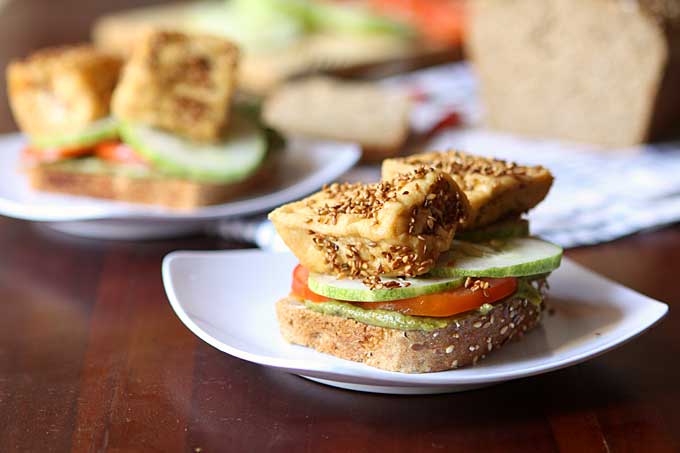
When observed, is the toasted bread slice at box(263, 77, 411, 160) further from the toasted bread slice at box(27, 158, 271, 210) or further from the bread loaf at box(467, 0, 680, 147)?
the toasted bread slice at box(27, 158, 271, 210)

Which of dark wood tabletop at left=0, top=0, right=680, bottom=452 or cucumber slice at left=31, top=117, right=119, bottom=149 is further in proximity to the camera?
cucumber slice at left=31, top=117, right=119, bottom=149

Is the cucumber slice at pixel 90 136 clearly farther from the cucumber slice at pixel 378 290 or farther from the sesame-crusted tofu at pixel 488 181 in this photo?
the cucumber slice at pixel 378 290

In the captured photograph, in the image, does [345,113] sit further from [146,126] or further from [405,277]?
[405,277]

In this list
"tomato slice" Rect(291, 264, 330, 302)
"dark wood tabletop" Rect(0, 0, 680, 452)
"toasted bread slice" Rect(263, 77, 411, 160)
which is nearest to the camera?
"dark wood tabletop" Rect(0, 0, 680, 452)

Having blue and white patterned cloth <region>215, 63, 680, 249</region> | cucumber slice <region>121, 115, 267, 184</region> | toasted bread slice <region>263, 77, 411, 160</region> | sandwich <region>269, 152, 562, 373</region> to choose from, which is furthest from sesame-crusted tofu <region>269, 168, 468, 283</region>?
toasted bread slice <region>263, 77, 411, 160</region>

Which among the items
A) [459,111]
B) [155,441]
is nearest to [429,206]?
[155,441]

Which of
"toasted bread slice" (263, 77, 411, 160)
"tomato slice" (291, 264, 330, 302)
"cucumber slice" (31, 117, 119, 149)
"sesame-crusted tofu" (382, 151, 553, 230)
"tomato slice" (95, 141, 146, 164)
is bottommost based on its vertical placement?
"toasted bread slice" (263, 77, 411, 160)

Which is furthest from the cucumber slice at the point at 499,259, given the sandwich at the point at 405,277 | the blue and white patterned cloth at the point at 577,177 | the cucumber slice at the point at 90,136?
the cucumber slice at the point at 90,136
